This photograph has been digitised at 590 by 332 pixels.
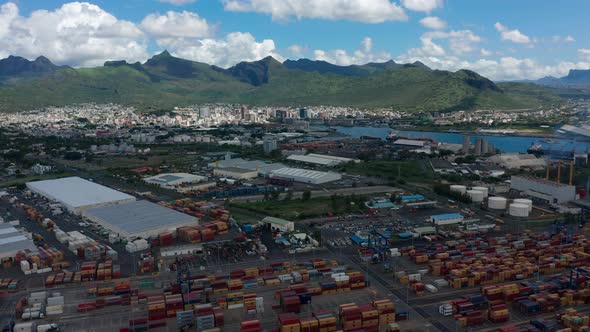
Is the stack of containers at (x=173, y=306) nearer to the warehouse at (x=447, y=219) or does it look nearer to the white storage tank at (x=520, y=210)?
the warehouse at (x=447, y=219)

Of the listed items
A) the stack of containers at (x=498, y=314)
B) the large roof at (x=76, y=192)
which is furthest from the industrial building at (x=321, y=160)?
the stack of containers at (x=498, y=314)

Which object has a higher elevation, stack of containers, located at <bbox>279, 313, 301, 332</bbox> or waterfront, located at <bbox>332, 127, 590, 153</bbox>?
waterfront, located at <bbox>332, 127, 590, 153</bbox>

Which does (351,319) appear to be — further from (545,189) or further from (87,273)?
(545,189)

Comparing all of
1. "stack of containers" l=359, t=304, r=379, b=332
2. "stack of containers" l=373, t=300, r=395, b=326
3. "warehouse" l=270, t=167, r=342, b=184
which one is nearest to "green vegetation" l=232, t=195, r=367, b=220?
"warehouse" l=270, t=167, r=342, b=184

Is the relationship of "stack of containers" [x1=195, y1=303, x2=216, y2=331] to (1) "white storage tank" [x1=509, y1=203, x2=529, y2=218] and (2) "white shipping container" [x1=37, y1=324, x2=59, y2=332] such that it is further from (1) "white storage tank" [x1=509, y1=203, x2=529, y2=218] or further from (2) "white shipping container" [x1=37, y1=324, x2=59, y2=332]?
(1) "white storage tank" [x1=509, y1=203, x2=529, y2=218]


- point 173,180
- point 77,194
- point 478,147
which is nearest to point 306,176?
point 173,180
